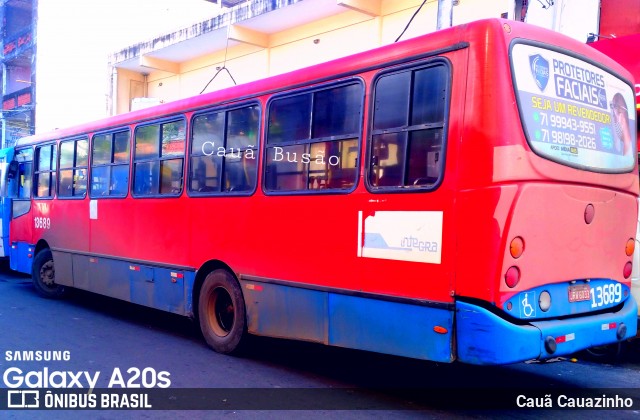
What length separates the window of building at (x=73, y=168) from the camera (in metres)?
10.1

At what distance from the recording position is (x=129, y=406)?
535cm

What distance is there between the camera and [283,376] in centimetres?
637

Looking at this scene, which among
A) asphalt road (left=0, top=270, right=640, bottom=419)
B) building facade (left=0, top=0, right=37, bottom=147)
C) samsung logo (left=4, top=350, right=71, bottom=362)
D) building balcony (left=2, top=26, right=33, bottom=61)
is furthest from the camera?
building balcony (left=2, top=26, right=33, bottom=61)

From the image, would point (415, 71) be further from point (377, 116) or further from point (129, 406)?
point (129, 406)

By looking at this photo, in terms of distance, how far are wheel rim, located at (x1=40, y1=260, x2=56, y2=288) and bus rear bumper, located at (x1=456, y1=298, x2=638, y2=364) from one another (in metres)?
8.84

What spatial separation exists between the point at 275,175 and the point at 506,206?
2.74 metres

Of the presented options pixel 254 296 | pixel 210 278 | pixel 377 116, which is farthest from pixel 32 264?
pixel 377 116

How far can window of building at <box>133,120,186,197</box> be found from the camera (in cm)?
802

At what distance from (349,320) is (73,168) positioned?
6.78 metres

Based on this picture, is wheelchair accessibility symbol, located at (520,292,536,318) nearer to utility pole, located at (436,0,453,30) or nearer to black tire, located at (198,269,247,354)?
black tire, located at (198,269,247,354)

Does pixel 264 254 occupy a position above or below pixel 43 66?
below

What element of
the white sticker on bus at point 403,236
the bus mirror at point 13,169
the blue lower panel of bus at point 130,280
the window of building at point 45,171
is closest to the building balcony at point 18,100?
the bus mirror at point 13,169

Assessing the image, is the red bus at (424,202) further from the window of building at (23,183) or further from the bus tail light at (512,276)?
the window of building at (23,183)

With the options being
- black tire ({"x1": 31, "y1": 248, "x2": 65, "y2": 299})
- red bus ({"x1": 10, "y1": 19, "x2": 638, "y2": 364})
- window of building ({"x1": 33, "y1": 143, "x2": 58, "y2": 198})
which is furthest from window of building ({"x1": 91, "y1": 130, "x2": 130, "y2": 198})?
black tire ({"x1": 31, "y1": 248, "x2": 65, "y2": 299})
